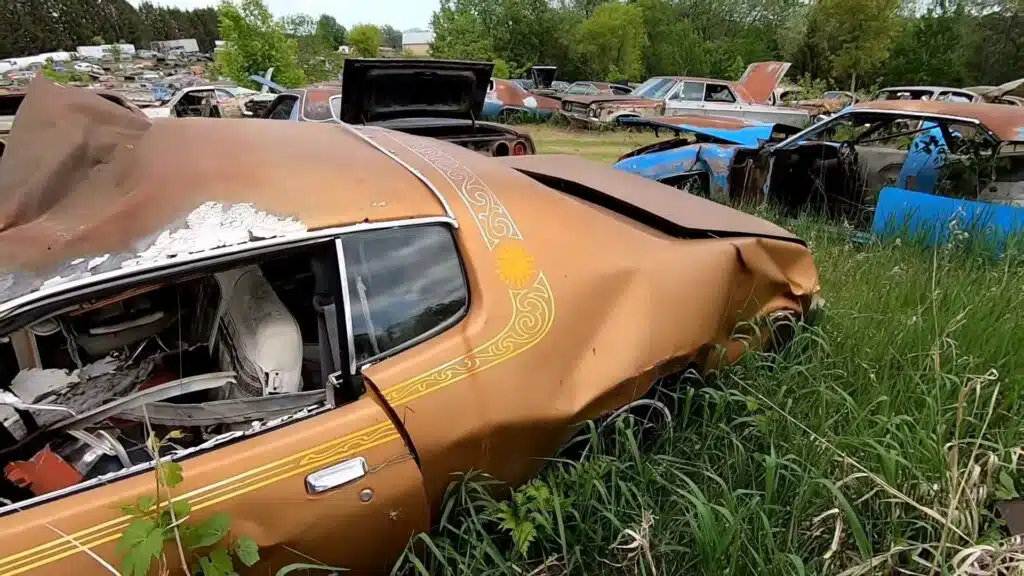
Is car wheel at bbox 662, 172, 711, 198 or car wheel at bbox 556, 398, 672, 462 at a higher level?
car wheel at bbox 662, 172, 711, 198

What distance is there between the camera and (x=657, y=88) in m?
13.8

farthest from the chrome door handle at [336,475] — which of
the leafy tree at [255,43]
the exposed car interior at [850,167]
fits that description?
the leafy tree at [255,43]

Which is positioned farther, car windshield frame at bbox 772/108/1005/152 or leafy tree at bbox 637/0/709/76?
leafy tree at bbox 637/0/709/76

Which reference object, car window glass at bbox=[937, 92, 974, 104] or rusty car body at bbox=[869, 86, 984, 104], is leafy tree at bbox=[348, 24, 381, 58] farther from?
car window glass at bbox=[937, 92, 974, 104]

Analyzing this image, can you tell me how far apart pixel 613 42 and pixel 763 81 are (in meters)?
21.5

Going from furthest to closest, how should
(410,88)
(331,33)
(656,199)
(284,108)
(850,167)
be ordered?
(331,33) → (284,108) → (850,167) → (410,88) → (656,199)

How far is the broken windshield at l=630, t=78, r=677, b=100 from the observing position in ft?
43.9

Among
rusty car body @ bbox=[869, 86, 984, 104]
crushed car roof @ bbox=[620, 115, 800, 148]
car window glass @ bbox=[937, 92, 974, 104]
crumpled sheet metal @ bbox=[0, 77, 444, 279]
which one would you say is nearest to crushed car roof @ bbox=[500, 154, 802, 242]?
crumpled sheet metal @ bbox=[0, 77, 444, 279]

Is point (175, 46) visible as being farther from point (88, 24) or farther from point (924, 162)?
point (924, 162)

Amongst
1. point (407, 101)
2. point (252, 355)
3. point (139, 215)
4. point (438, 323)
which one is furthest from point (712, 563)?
point (407, 101)

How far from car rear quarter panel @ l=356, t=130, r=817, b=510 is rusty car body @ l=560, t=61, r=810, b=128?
10375 mm

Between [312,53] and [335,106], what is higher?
[312,53]

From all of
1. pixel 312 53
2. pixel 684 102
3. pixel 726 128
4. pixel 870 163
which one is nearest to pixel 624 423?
pixel 870 163

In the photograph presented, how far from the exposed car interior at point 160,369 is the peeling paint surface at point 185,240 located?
0.06m
